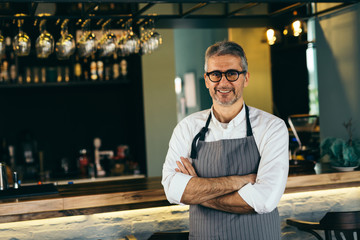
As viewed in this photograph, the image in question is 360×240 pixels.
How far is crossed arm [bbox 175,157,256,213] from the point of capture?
2.32 m

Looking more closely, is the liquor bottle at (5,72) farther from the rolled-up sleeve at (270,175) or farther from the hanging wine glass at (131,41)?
the rolled-up sleeve at (270,175)

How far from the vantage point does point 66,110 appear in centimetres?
650

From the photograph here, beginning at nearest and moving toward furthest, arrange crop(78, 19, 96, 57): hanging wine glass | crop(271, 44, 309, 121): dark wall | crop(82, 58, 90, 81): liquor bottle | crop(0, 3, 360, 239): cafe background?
crop(0, 3, 360, 239): cafe background, crop(78, 19, 96, 57): hanging wine glass, crop(82, 58, 90, 81): liquor bottle, crop(271, 44, 309, 121): dark wall

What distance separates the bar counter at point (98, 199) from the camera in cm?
300

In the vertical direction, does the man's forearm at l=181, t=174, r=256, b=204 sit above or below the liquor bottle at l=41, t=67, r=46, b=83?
below

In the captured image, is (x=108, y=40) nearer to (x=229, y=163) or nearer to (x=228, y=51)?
(x=228, y=51)

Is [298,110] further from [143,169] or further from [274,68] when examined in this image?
[143,169]

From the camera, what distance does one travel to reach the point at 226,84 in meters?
2.41

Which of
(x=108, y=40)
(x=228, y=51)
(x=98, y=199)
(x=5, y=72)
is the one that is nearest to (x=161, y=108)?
(x=5, y=72)

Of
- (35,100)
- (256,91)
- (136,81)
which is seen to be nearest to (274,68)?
(256,91)

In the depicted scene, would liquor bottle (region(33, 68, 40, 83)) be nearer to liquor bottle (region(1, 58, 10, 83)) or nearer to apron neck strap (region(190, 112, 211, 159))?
liquor bottle (region(1, 58, 10, 83))

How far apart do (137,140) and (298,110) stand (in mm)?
2387

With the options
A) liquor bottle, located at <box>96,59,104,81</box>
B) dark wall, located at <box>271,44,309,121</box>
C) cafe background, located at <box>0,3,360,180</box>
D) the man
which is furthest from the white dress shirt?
dark wall, located at <box>271,44,309,121</box>

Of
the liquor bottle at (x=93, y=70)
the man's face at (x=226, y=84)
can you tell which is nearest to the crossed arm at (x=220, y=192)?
the man's face at (x=226, y=84)
